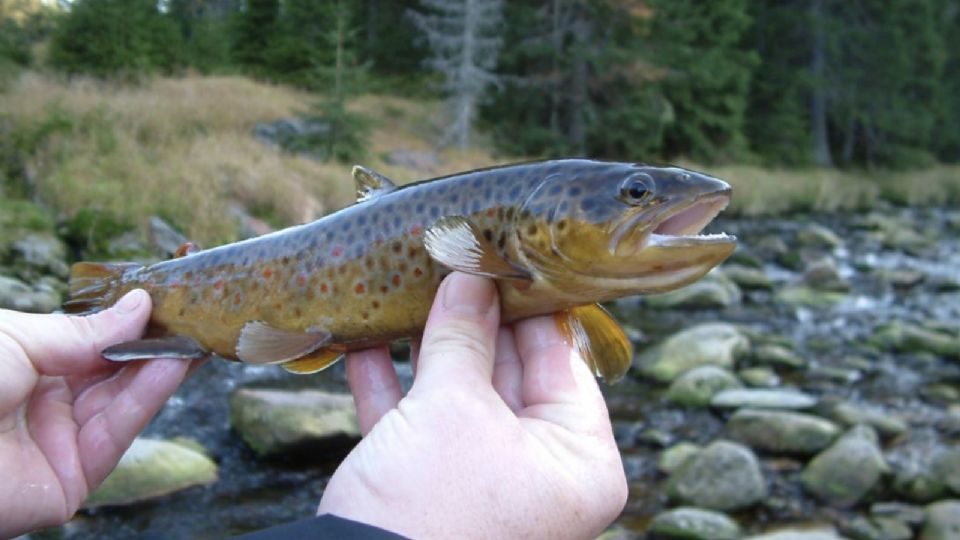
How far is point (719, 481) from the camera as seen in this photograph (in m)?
8.04

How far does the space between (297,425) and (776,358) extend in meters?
7.68

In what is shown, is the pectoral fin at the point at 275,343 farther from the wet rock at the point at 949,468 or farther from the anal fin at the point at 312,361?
the wet rock at the point at 949,468

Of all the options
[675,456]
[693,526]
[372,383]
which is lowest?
[675,456]

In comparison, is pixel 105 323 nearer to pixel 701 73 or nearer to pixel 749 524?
pixel 749 524

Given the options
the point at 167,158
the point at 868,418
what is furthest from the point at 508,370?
the point at 167,158

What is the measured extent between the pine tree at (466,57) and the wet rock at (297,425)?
981 inches

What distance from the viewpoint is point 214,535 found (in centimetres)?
705

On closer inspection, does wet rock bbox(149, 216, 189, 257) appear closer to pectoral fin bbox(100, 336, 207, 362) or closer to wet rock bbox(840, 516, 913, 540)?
pectoral fin bbox(100, 336, 207, 362)

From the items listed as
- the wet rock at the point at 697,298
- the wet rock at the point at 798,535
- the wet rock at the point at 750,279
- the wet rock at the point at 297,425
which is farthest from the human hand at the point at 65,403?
the wet rock at the point at 750,279

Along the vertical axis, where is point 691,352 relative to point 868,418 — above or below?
below

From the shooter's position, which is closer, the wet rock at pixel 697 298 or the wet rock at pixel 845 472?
the wet rock at pixel 845 472

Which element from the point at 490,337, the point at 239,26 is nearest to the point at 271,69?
the point at 239,26

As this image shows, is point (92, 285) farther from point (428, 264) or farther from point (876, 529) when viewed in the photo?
point (876, 529)

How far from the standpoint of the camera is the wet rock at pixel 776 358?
1249cm
